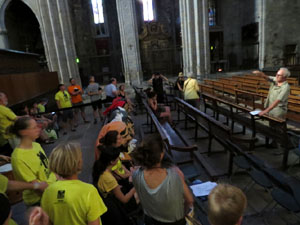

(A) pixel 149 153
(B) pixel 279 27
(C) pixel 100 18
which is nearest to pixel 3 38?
(C) pixel 100 18

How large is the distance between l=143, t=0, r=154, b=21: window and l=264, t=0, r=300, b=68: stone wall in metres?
11.0

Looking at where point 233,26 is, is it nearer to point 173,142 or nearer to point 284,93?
point 284,93

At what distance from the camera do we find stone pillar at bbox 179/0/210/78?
14906 millimetres

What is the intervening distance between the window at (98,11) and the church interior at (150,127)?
103mm

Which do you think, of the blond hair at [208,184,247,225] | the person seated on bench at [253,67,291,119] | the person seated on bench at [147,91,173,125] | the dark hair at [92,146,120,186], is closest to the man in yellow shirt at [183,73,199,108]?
the person seated on bench at [147,91,173,125]

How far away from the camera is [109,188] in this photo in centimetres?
204

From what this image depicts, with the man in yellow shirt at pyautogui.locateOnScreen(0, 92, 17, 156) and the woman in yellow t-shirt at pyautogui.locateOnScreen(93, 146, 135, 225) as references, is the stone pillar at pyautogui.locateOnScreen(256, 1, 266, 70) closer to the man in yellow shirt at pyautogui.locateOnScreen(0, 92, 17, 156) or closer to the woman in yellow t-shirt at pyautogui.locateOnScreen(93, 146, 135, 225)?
the man in yellow shirt at pyautogui.locateOnScreen(0, 92, 17, 156)

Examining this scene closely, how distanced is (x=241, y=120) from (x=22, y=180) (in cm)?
476

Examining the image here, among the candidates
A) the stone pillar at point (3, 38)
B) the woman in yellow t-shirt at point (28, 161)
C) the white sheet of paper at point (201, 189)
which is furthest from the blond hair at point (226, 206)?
the stone pillar at point (3, 38)

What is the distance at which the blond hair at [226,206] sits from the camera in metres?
1.16

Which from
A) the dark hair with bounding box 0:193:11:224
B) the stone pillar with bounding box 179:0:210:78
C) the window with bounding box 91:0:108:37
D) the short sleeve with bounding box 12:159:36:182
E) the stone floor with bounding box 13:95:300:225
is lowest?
the stone floor with bounding box 13:95:300:225

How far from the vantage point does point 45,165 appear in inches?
92.0

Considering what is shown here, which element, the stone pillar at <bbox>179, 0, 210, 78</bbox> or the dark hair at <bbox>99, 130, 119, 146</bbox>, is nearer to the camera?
the dark hair at <bbox>99, 130, 119, 146</bbox>

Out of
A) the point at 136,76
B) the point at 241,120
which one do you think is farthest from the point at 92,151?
the point at 136,76
